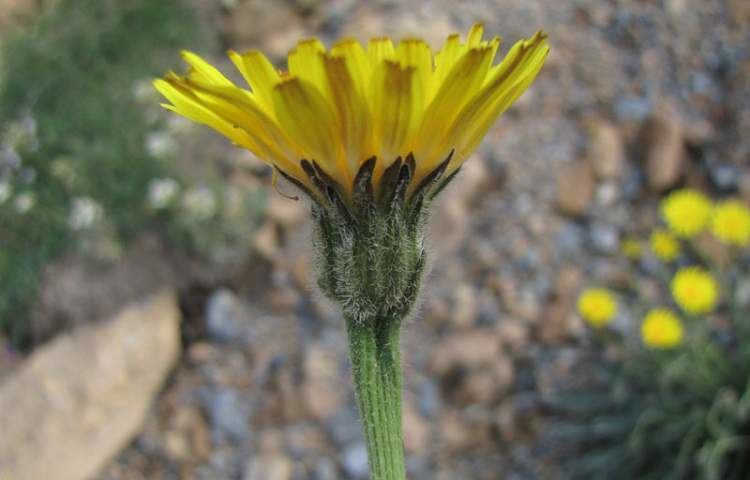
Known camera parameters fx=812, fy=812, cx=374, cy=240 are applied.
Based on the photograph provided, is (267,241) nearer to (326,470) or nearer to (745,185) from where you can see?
(326,470)

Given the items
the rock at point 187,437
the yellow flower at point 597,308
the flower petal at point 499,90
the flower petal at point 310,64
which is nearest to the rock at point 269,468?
the rock at point 187,437

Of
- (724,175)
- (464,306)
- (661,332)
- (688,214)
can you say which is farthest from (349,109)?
(724,175)

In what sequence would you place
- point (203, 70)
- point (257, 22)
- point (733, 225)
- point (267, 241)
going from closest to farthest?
point (203, 70) < point (733, 225) < point (267, 241) < point (257, 22)

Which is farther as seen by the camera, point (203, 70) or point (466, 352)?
point (466, 352)

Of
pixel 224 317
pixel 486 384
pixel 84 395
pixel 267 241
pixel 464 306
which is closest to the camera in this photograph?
pixel 486 384

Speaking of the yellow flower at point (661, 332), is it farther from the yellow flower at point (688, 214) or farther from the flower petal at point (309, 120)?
the flower petal at point (309, 120)

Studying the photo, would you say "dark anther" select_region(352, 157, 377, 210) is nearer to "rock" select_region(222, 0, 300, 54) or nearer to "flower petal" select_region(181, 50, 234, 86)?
"flower petal" select_region(181, 50, 234, 86)

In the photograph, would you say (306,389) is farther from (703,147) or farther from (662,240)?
(703,147)
